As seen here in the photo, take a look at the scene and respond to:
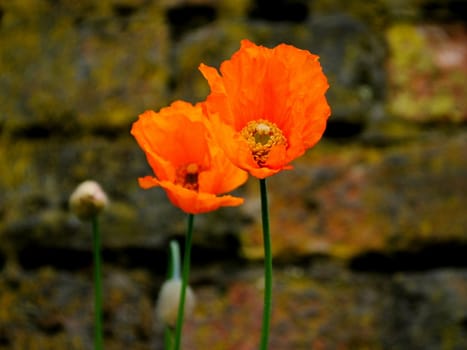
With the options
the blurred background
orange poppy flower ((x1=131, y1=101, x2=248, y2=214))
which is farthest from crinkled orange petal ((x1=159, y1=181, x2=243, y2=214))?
the blurred background

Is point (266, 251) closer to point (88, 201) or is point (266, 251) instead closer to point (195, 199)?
point (195, 199)

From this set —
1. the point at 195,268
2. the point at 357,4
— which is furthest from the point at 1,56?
the point at 357,4

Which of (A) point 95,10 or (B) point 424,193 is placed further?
(A) point 95,10

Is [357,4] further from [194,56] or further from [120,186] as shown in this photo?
[120,186]

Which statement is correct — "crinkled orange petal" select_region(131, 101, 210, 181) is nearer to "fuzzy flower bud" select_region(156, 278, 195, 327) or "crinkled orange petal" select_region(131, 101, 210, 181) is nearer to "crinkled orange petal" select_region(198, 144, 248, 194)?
"crinkled orange petal" select_region(198, 144, 248, 194)

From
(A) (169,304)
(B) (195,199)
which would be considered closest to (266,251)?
(B) (195,199)

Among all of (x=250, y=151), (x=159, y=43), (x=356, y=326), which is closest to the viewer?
(x=250, y=151)

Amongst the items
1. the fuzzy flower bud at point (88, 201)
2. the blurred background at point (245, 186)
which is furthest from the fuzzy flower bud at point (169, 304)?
the blurred background at point (245, 186)
